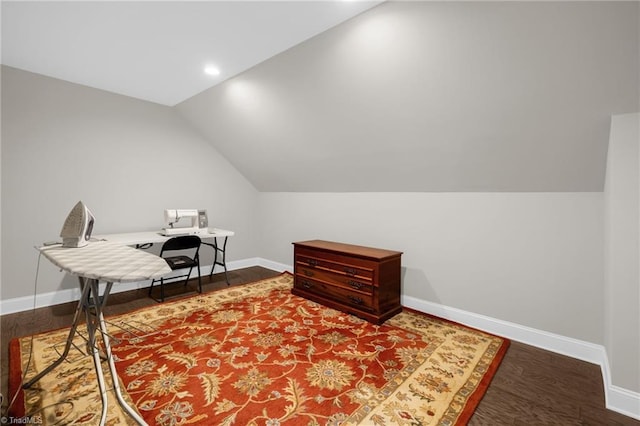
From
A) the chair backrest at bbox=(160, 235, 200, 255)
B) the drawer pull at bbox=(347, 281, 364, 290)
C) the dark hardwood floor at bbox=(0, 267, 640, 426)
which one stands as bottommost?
the dark hardwood floor at bbox=(0, 267, 640, 426)

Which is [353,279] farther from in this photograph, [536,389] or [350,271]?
[536,389]

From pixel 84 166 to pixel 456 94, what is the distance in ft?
12.4

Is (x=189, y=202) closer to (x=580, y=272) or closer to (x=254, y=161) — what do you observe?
(x=254, y=161)

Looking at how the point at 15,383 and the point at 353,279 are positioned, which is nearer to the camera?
the point at 15,383

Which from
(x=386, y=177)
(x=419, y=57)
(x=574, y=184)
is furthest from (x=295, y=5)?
(x=574, y=184)

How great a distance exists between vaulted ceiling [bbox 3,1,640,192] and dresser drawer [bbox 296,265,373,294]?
3.55ft

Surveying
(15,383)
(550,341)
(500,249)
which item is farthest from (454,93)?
(15,383)

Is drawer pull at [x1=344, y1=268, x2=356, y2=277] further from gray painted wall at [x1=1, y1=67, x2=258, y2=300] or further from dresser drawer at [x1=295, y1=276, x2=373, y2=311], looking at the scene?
gray painted wall at [x1=1, y1=67, x2=258, y2=300]

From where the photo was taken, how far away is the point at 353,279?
283 centimetres

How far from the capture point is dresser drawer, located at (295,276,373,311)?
273 centimetres

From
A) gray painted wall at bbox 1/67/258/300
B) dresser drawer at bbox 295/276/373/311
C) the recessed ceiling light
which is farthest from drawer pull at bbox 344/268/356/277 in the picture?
gray painted wall at bbox 1/67/258/300

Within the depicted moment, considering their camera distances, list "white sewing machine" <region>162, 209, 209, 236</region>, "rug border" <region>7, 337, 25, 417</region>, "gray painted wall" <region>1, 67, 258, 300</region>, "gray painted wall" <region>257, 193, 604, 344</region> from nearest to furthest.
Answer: "rug border" <region>7, 337, 25, 417</region>
"gray painted wall" <region>257, 193, 604, 344</region>
"gray painted wall" <region>1, 67, 258, 300</region>
"white sewing machine" <region>162, 209, 209, 236</region>

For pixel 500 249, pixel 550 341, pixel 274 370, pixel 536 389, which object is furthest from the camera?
pixel 500 249

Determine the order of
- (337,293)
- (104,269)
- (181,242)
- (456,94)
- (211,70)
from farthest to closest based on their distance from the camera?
(181,242), (337,293), (211,70), (456,94), (104,269)
